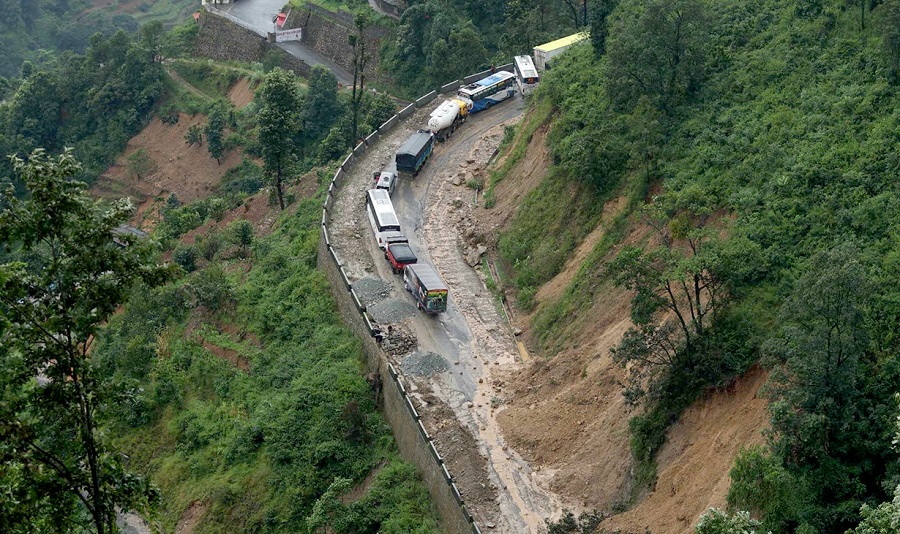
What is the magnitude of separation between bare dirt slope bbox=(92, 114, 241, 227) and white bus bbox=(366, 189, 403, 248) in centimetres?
3613

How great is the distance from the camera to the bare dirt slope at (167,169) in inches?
3497

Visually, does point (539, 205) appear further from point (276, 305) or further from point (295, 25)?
point (295, 25)

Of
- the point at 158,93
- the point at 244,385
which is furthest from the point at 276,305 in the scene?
the point at 158,93

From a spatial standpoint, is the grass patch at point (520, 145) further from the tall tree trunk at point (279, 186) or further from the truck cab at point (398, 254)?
the tall tree trunk at point (279, 186)

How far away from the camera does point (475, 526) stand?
113ft

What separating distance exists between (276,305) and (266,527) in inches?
539

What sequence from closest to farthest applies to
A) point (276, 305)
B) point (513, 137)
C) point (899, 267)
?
point (899, 267), point (276, 305), point (513, 137)

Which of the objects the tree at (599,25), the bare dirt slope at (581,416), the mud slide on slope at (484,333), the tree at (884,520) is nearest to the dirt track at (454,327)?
the mud slide on slope at (484,333)

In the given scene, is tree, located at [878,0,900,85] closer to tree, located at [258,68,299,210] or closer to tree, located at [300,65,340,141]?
tree, located at [258,68,299,210]

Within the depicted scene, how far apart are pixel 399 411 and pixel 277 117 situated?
25501 mm

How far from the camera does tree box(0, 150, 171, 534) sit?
16984mm

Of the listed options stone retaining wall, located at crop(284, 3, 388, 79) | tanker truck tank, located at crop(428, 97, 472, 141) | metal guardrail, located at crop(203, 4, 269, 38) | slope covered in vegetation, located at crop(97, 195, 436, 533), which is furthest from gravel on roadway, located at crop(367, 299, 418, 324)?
metal guardrail, located at crop(203, 4, 269, 38)

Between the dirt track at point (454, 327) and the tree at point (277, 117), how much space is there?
475 centimetres

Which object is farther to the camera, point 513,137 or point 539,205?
point 513,137
